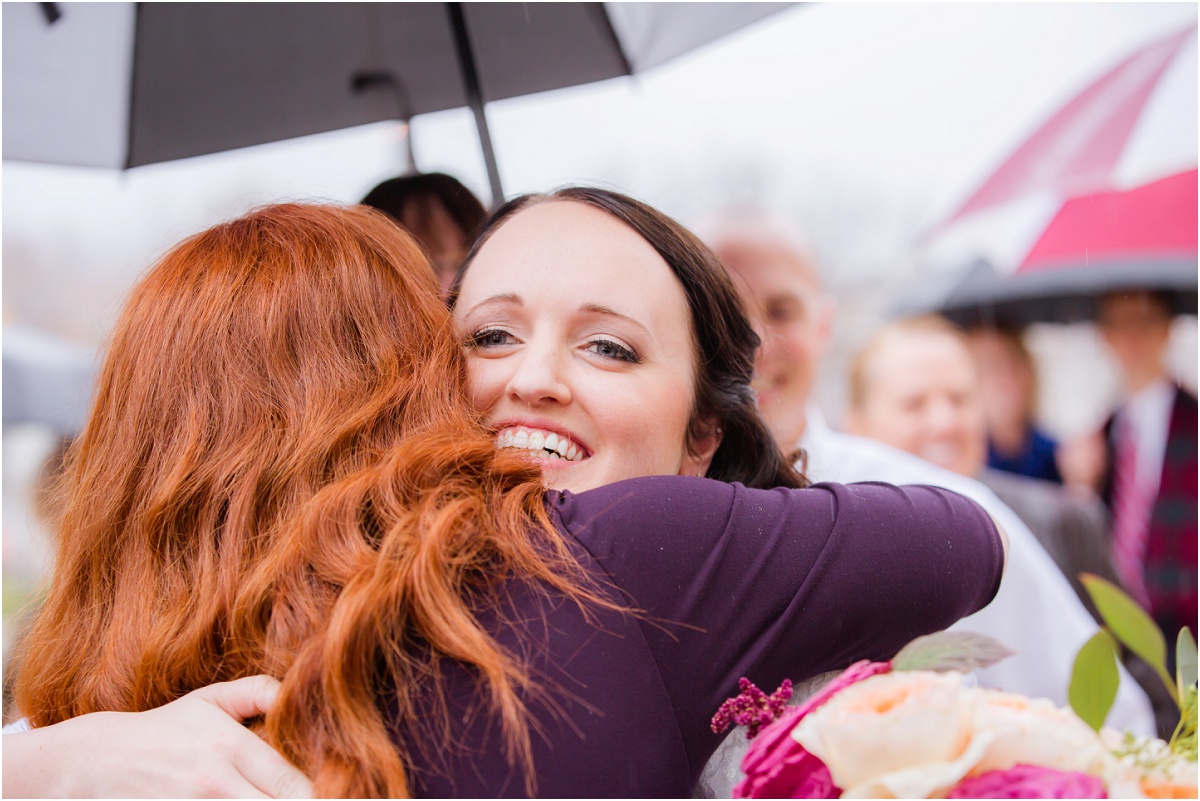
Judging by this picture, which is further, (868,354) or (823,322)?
(868,354)

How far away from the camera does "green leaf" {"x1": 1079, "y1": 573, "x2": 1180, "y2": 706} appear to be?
0.93 meters

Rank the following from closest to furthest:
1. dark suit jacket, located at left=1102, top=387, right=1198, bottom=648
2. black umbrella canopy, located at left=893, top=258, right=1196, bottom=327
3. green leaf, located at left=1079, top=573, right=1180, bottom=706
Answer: green leaf, located at left=1079, top=573, right=1180, bottom=706, dark suit jacket, located at left=1102, top=387, right=1198, bottom=648, black umbrella canopy, located at left=893, top=258, right=1196, bottom=327

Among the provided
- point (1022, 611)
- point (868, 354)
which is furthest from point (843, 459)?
point (868, 354)

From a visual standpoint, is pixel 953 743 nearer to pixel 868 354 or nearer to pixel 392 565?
pixel 392 565

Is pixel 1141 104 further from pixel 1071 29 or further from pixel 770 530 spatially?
pixel 770 530

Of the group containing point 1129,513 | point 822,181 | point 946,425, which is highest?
point 822,181

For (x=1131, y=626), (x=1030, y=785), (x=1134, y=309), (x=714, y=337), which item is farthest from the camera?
(x=1134, y=309)

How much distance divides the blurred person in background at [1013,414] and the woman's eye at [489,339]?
4216 millimetres

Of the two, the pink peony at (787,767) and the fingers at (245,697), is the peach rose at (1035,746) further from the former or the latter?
the fingers at (245,697)

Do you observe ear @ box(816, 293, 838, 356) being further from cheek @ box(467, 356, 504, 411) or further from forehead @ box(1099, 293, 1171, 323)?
forehead @ box(1099, 293, 1171, 323)

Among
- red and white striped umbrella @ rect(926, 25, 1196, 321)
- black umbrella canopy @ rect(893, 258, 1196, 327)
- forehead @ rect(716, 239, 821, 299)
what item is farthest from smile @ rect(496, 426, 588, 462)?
black umbrella canopy @ rect(893, 258, 1196, 327)

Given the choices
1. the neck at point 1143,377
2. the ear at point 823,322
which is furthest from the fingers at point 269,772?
the neck at point 1143,377

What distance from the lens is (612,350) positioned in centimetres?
144

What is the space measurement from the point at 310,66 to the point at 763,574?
1402 millimetres
